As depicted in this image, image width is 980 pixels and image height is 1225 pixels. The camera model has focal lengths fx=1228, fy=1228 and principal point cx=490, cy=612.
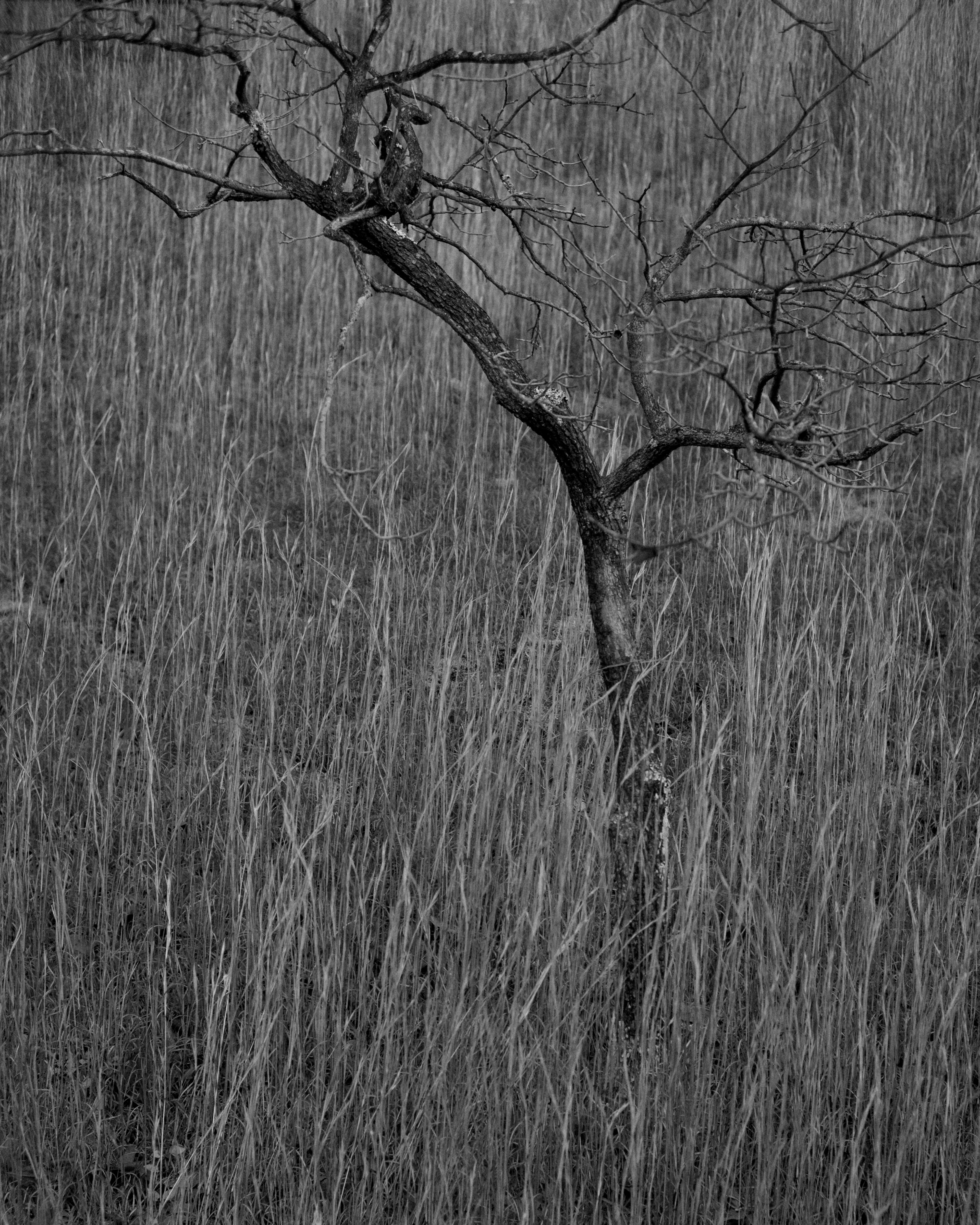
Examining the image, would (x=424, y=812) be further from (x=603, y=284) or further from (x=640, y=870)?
(x=603, y=284)

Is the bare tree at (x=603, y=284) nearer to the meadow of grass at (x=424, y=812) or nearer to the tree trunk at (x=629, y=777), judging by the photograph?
the tree trunk at (x=629, y=777)

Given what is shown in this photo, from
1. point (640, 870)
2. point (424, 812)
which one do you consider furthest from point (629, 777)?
point (424, 812)

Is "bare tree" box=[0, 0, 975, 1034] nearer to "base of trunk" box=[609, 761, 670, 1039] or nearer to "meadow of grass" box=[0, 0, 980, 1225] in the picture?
"base of trunk" box=[609, 761, 670, 1039]

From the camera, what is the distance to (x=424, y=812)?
2.05 metres

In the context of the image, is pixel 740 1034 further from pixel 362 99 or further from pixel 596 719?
pixel 362 99

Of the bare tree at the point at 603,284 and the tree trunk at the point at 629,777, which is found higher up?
the bare tree at the point at 603,284

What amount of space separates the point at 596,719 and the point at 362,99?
4.36 ft

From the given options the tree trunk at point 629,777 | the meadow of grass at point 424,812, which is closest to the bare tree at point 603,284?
the tree trunk at point 629,777

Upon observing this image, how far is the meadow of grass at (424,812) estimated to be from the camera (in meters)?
1.81

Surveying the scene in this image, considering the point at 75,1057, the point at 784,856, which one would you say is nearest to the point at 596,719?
the point at 784,856

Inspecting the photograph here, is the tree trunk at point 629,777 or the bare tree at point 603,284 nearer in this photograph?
the bare tree at point 603,284

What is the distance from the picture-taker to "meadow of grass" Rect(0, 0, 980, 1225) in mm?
1811

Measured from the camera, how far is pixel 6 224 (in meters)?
4.81

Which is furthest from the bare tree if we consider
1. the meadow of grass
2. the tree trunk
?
the meadow of grass
